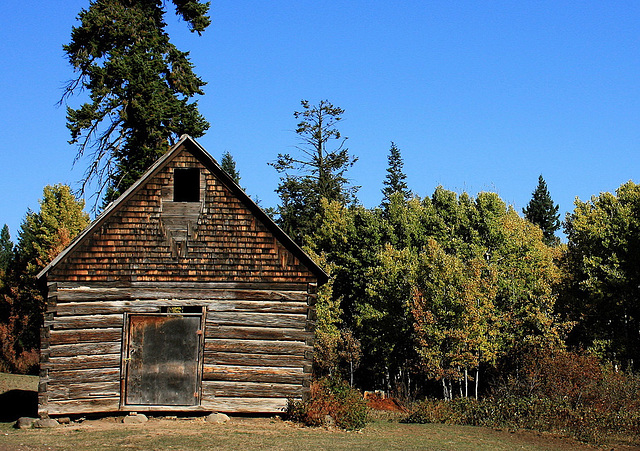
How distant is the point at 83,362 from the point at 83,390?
2.39ft

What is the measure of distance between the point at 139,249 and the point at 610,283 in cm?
2831

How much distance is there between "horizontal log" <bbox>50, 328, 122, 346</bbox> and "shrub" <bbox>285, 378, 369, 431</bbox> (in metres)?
5.02

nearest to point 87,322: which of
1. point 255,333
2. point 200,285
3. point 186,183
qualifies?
point 200,285

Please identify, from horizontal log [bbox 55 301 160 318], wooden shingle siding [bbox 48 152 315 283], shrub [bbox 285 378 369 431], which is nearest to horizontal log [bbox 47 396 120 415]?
horizontal log [bbox 55 301 160 318]

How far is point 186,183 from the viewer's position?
22.4 m

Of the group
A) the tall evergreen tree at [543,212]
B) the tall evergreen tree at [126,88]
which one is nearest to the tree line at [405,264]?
the tall evergreen tree at [126,88]

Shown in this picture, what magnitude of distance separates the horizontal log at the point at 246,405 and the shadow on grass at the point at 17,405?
19.0 feet

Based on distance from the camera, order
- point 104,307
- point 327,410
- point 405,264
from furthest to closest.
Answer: point 405,264, point 327,410, point 104,307

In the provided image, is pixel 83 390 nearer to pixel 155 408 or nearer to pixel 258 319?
pixel 155 408

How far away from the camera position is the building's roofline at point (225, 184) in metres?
17.8

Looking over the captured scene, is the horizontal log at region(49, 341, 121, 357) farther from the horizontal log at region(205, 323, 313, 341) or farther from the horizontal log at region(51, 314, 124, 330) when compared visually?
the horizontal log at region(205, 323, 313, 341)

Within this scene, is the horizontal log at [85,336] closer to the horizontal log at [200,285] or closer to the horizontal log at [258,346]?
the horizontal log at [200,285]

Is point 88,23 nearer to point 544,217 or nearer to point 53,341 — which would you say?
point 53,341

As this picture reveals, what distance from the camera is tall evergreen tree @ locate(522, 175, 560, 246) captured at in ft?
274
